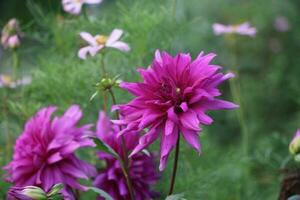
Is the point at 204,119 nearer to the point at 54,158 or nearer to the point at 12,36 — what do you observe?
the point at 54,158

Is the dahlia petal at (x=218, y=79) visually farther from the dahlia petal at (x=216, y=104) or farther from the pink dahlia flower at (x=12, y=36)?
the pink dahlia flower at (x=12, y=36)

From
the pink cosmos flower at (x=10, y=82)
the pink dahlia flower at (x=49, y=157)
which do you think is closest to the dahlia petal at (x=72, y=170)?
the pink dahlia flower at (x=49, y=157)

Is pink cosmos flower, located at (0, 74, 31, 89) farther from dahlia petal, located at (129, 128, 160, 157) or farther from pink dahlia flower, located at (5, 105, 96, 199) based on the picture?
dahlia petal, located at (129, 128, 160, 157)

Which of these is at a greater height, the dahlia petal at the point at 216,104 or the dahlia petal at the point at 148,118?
the dahlia petal at the point at 216,104

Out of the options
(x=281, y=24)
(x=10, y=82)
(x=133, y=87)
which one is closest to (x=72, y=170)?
(x=133, y=87)

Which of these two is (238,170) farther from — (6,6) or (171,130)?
(6,6)

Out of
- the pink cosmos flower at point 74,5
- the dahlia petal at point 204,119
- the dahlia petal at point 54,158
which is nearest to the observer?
the dahlia petal at point 204,119
